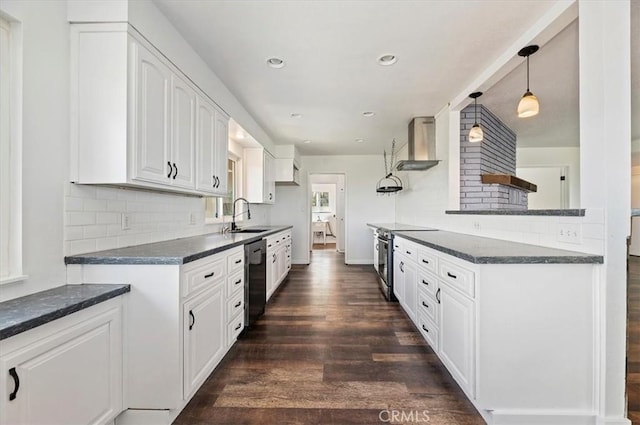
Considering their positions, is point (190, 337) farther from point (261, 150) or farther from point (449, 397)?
point (261, 150)

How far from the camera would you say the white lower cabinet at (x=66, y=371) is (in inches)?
40.1

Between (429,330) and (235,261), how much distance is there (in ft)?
5.41

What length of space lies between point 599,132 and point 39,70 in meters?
2.86

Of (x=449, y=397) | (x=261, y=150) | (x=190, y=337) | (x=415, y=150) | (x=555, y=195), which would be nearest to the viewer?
(x=190, y=337)

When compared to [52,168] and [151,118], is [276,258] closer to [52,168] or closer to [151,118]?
[151,118]

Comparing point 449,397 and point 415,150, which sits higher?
point 415,150

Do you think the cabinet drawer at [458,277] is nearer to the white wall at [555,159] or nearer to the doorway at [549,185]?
the white wall at [555,159]

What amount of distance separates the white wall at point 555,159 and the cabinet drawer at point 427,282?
5.14 m

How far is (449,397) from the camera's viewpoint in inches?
72.1

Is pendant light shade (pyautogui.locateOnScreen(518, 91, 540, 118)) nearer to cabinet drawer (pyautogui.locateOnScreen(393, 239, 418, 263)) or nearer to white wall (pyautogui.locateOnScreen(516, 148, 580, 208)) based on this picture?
cabinet drawer (pyautogui.locateOnScreen(393, 239, 418, 263))

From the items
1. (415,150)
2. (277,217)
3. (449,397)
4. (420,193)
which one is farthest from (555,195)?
(449,397)

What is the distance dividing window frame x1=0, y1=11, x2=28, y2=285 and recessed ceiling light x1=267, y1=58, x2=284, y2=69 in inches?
62.5

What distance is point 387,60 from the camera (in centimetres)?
252

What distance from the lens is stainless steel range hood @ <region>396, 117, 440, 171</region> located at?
3967 mm
